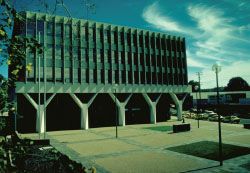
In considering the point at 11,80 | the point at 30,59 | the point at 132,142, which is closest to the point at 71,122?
the point at 30,59

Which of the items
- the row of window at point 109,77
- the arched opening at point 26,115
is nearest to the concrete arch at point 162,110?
the row of window at point 109,77

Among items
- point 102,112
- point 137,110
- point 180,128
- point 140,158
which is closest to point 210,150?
point 140,158

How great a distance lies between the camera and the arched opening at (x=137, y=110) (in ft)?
164

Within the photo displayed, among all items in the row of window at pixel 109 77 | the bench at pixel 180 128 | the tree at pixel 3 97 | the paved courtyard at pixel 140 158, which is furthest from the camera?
the row of window at pixel 109 77

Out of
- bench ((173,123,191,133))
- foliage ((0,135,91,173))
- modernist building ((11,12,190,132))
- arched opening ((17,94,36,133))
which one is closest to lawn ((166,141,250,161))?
bench ((173,123,191,133))

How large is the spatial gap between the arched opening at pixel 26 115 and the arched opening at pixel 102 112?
1064cm

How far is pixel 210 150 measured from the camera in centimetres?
2214

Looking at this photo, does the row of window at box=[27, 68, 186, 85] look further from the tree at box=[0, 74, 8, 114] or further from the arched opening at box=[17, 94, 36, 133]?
the tree at box=[0, 74, 8, 114]

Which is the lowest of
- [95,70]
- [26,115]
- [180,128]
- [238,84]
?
[180,128]

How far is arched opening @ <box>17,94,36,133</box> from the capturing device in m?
37.6

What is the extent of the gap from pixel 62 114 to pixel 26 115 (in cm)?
617

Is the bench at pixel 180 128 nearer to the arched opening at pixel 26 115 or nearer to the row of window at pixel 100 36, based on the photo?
the row of window at pixel 100 36

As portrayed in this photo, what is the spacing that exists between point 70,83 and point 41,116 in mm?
6957

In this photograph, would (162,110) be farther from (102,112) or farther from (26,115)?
(26,115)
